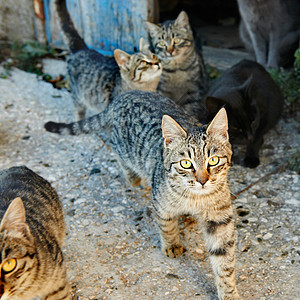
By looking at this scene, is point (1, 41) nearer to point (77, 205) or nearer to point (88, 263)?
point (77, 205)

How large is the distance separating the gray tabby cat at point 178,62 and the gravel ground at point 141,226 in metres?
1.05

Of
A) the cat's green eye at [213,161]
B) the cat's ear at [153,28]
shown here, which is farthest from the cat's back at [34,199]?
the cat's ear at [153,28]

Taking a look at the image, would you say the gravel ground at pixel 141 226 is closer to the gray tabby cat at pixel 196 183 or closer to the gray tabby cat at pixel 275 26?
the gray tabby cat at pixel 196 183

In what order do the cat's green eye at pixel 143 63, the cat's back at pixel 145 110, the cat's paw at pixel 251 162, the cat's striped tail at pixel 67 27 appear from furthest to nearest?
the cat's striped tail at pixel 67 27
the cat's green eye at pixel 143 63
the cat's paw at pixel 251 162
the cat's back at pixel 145 110

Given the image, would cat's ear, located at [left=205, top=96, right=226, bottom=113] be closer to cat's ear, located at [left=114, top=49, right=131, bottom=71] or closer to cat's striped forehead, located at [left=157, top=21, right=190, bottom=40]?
cat's ear, located at [left=114, top=49, right=131, bottom=71]

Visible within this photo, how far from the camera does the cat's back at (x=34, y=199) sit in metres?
2.41

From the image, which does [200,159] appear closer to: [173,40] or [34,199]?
[34,199]

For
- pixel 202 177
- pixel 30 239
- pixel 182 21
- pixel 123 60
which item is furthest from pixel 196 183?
pixel 182 21

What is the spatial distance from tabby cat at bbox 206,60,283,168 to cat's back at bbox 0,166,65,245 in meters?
1.68

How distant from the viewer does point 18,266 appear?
6.56 feet

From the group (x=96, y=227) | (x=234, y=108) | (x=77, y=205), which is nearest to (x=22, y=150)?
(x=77, y=205)

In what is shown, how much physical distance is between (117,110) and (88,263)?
4.58ft

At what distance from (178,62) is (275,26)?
1.78 m

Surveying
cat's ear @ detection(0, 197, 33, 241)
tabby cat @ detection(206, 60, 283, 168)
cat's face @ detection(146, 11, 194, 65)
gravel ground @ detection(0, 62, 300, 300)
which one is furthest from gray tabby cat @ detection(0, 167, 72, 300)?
cat's face @ detection(146, 11, 194, 65)
